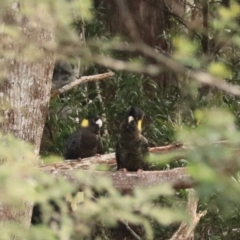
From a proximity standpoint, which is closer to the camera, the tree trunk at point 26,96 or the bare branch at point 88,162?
the tree trunk at point 26,96

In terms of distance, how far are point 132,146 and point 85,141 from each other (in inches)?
32.7

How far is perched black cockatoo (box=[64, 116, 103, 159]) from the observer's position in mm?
4371

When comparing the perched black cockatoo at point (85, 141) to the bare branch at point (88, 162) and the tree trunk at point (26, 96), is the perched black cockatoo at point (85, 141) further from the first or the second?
the tree trunk at point (26, 96)

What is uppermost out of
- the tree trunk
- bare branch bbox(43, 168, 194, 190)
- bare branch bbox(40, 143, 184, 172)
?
the tree trunk

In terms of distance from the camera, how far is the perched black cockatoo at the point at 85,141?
4371 millimetres

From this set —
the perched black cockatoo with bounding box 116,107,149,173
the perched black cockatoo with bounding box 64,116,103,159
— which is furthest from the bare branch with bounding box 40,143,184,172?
the perched black cockatoo with bounding box 64,116,103,159

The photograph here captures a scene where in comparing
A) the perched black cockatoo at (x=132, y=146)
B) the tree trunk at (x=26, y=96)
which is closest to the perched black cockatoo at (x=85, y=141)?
the perched black cockatoo at (x=132, y=146)

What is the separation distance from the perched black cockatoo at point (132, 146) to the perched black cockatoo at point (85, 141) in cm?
73

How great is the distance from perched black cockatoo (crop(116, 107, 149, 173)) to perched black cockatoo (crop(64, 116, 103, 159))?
73cm

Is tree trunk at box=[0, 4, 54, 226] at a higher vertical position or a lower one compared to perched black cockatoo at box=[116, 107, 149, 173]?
higher

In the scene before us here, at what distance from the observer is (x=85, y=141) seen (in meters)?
4.41

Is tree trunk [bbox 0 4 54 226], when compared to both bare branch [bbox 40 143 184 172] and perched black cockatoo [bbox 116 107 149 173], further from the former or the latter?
perched black cockatoo [bbox 116 107 149 173]

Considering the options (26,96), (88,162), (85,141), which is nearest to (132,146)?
(88,162)

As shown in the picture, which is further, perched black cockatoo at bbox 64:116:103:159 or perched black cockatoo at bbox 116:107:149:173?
perched black cockatoo at bbox 64:116:103:159
